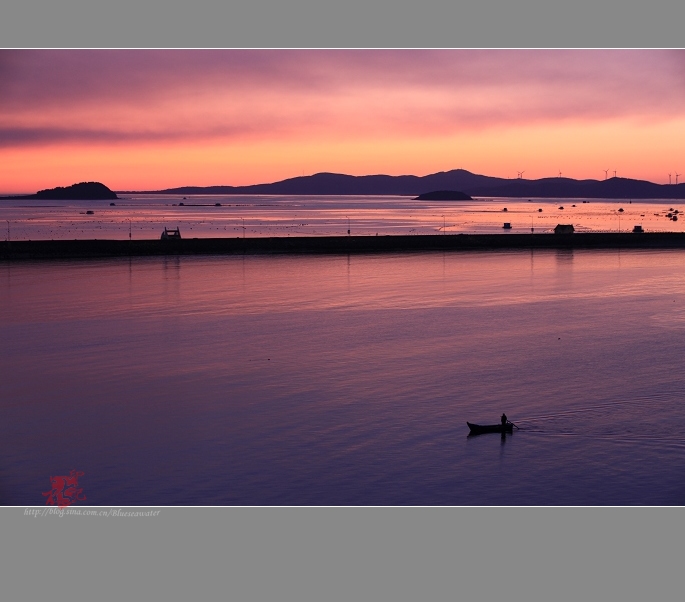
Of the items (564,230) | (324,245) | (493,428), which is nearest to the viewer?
(493,428)

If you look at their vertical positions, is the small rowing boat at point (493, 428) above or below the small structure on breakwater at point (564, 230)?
below

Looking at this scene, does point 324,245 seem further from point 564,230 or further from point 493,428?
point 493,428

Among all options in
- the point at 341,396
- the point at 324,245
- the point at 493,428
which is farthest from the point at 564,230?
the point at 493,428

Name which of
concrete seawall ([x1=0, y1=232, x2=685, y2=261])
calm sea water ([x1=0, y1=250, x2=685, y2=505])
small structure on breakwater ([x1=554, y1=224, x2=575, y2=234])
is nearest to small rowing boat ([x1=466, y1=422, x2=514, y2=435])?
calm sea water ([x1=0, y1=250, x2=685, y2=505])

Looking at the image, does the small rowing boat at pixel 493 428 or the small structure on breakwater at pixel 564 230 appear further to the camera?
the small structure on breakwater at pixel 564 230

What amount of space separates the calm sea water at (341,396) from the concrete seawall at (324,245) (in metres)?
16.1

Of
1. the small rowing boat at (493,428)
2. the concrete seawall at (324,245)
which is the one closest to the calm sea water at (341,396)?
the small rowing boat at (493,428)

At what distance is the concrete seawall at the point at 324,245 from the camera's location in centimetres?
4434

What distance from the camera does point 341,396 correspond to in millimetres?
14844

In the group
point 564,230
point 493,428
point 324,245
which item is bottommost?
point 493,428

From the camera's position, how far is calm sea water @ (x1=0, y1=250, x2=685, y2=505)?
10.7m

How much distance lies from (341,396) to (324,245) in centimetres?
3602

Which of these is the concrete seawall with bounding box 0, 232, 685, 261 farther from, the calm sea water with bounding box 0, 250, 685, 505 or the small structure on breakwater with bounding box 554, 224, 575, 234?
the calm sea water with bounding box 0, 250, 685, 505

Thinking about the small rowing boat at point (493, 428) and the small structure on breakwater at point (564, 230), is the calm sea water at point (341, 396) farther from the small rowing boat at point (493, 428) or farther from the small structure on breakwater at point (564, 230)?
the small structure on breakwater at point (564, 230)
